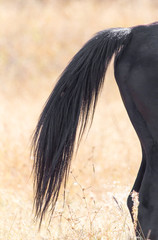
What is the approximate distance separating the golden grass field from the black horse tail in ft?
0.46

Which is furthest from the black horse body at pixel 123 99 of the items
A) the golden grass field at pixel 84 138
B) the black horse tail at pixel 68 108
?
the golden grass field at pixel 84 138

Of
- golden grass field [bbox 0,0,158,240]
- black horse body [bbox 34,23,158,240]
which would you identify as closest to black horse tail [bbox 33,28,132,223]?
black horse body [bbox 34,23,158,240]

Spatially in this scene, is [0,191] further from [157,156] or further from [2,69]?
[2,69]

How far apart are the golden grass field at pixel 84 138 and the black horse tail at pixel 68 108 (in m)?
0.14

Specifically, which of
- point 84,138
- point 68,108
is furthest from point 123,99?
point 84,138

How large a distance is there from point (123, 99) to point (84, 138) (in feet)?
11.6

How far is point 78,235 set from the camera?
2.58 m

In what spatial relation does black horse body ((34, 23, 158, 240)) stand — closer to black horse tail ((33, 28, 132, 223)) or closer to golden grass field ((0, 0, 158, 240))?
black horse tail ((33, 28, 132, 223))

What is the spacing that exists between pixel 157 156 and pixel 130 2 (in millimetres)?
11693

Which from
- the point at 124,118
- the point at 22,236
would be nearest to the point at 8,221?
the point at 22,236

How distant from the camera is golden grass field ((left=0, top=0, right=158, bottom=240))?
2.92 metres

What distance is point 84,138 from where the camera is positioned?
5.89m

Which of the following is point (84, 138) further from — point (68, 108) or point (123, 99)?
point (123, 99)

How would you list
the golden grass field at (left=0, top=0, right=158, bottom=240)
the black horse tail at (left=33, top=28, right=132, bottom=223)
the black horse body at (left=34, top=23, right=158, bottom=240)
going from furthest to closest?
the golden grass field at (left=0, top=0, right=158, bottom=240), the black horse tail at (left=33, top=28, right=132, bottom=223), the black horse body at (left=34, top=23, right=158, bottom=240)
